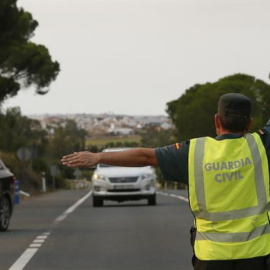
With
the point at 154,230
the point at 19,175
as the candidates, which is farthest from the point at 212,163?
the point at 19,175

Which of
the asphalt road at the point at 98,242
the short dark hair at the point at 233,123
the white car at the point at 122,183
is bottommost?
the asphalt road at the point at 98,242

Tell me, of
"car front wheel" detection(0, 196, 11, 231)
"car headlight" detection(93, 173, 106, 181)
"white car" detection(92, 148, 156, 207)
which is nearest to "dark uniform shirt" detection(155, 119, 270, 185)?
"car front wheel" detection(0, 196, 11, 231)

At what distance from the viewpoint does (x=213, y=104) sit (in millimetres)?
99000

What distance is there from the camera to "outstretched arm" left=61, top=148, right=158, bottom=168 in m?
6.49

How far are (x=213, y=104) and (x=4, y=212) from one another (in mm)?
77711

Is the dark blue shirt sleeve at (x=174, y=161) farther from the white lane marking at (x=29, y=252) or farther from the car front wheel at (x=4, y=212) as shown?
the car front wheel at (x=4, y=212)

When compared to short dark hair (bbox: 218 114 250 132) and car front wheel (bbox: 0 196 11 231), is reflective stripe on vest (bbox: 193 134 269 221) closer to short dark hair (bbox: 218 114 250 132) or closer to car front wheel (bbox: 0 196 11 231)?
short dark hair (bbox: 218 114 250 132)

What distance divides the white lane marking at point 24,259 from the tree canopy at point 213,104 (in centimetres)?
7100

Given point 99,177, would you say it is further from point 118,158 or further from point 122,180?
point 118,158

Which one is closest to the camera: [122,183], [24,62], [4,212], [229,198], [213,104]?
[229,198]

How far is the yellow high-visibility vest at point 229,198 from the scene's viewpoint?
633 cm

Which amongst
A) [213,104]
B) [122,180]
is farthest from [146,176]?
[213,104]

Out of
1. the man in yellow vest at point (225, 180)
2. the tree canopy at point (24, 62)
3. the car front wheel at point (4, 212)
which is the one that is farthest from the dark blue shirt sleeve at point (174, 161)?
the tree canopy at point (24, 62)

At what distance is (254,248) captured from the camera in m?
6.33
